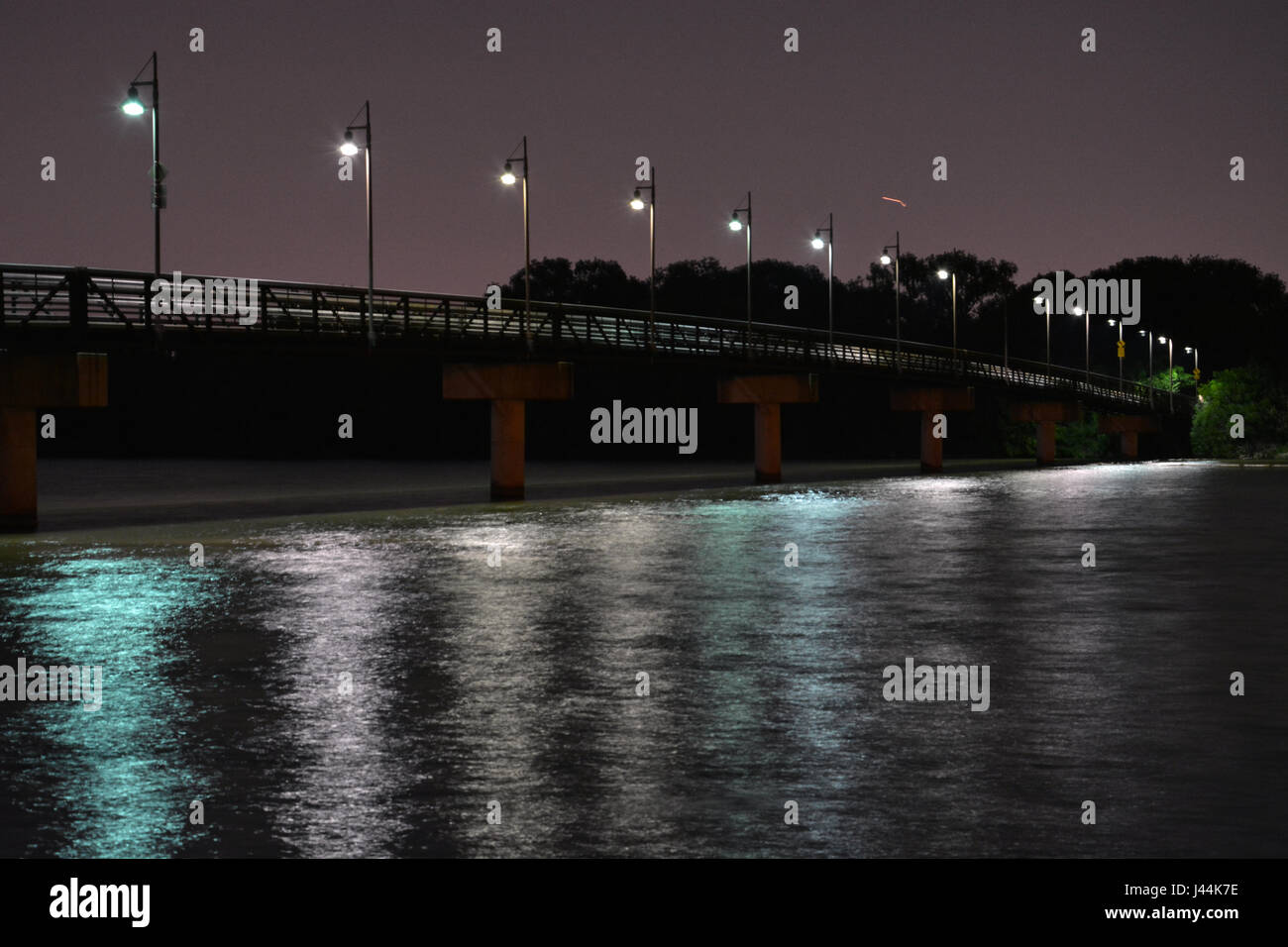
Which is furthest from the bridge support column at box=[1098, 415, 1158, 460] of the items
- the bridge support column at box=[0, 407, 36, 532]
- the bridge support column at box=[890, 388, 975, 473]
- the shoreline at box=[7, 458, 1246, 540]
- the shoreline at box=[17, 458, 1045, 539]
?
the bridge support column at box=[0, 407, 36, 532]

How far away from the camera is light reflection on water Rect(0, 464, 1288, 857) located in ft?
29.8

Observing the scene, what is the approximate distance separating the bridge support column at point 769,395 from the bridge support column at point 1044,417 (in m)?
36.3

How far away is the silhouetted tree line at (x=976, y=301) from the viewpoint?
438ft

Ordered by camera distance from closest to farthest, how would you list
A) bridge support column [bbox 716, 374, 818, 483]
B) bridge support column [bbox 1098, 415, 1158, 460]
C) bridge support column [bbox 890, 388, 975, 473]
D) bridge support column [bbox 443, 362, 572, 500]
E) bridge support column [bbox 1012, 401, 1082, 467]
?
1. bridge support column [bbox 443, 362, 572, 500]
2. bridge support column [bbox 716, 374, 818, 483]
3. bridge support column [bbox 890, 388, 975, 473]
4. bridge support column [bbox 1012, 401, 1082, 467]
5. bridge support column [bbox 1098, 415, 1158, 460]

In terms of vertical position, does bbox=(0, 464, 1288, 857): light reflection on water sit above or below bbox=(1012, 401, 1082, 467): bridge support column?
below

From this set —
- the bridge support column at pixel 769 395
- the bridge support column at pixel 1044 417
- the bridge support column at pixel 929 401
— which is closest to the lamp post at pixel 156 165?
the bridge support column at pixel 769 395

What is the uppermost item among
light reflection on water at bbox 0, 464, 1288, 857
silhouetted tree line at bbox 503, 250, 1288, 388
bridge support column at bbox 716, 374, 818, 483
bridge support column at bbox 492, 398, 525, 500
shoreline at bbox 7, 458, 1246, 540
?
silhouetted tree line at bbox 503, 250, 1288, 388

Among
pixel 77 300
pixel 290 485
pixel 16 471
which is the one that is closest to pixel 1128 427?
pixel 290 485

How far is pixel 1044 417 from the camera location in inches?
4117

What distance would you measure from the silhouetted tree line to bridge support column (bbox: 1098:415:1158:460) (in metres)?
11.7

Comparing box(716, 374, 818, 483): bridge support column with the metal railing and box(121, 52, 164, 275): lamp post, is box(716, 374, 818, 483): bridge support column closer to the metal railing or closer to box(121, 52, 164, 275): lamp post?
the metal railing

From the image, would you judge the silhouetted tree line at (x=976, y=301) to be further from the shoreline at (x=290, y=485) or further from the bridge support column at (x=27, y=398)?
the bridge support column at (x=27, y=398)

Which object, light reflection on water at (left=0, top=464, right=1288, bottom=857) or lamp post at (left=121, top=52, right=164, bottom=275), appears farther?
lamp post at (left=121, top=52, right=164, bottom=275)
